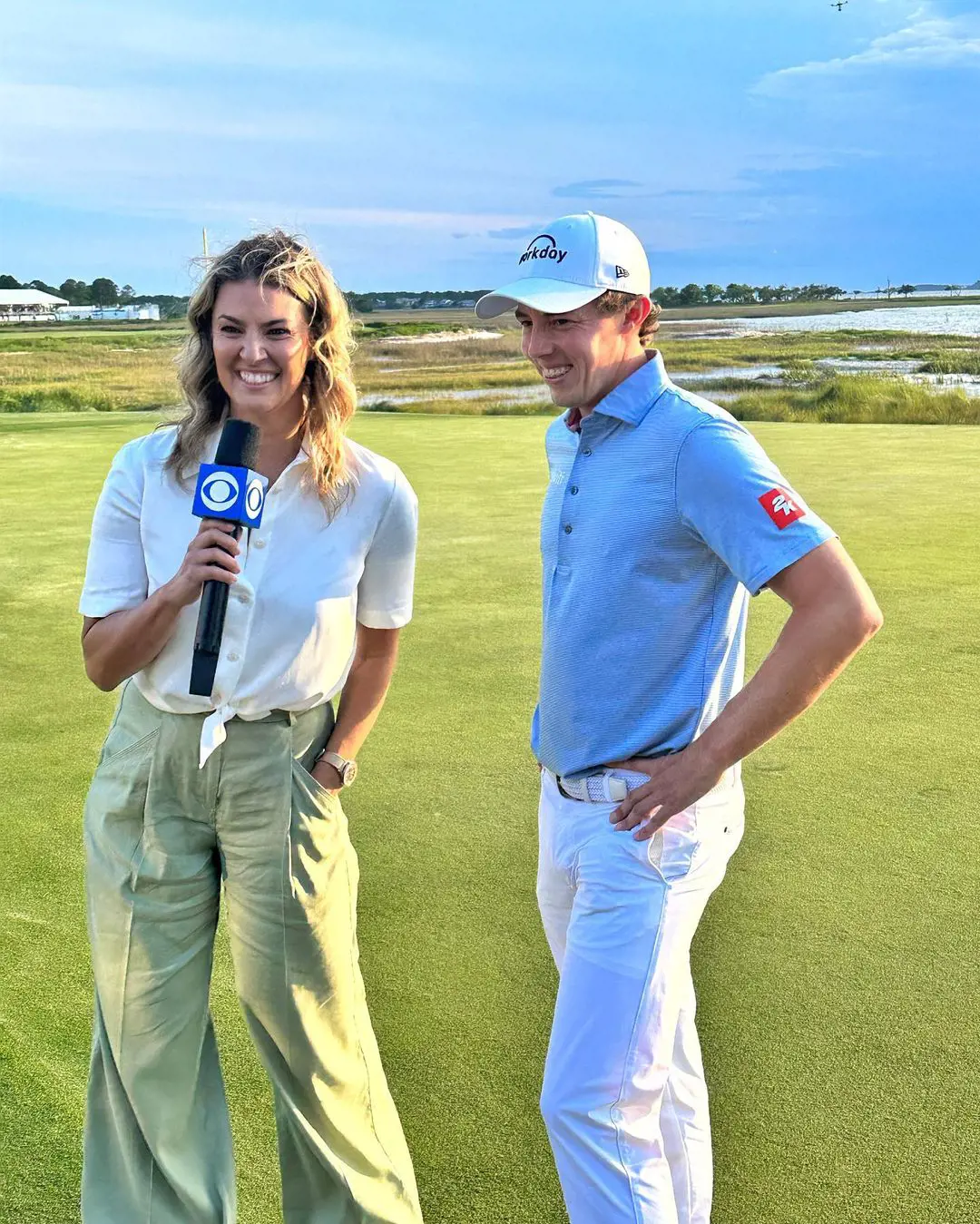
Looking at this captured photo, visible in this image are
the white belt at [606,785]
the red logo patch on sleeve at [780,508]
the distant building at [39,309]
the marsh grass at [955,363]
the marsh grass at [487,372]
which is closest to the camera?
the red logo patch on sleeve at [780,508]

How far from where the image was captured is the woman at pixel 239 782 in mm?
2039

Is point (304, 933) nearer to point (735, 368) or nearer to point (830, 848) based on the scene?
point (830, 848)

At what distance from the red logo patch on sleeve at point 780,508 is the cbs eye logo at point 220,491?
75 cm

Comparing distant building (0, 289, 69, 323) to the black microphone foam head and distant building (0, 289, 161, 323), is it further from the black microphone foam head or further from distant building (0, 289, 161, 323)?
the black microphone foam head

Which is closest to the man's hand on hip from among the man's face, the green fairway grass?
the man's face

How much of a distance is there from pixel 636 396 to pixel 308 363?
54 centimetres

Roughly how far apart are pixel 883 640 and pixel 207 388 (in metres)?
4.58

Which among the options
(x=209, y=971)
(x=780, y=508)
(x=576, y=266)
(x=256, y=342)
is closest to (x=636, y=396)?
(x=576, y=266)

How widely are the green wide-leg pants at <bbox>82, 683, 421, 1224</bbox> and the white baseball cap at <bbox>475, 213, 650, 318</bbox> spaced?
2.54 ft

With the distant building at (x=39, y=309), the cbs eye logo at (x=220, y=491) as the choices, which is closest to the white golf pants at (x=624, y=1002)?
the cbs eye logo at (x=220, y=491)

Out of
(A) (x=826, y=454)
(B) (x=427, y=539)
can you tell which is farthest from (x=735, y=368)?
(B) (x=427, y=539)

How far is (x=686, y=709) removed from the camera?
6.61ft

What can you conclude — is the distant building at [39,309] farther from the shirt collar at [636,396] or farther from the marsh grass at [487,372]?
the shirt collar at [636,396]

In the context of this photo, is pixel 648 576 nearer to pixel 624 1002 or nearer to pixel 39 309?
pixel 624 1002
